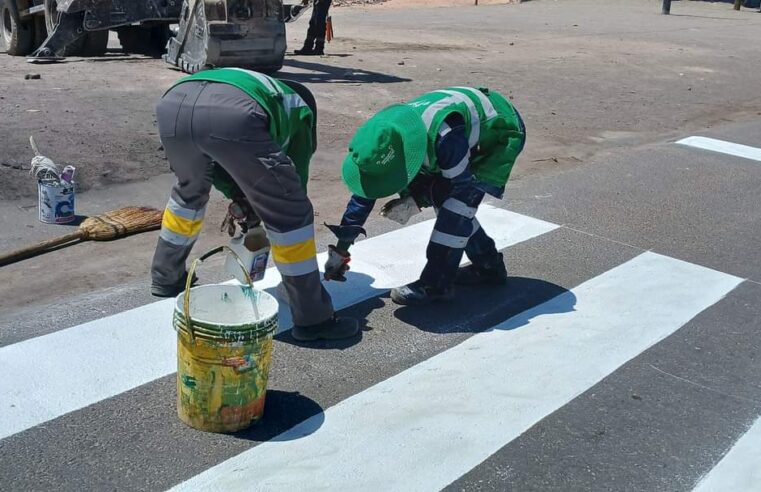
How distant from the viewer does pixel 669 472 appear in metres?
3.89

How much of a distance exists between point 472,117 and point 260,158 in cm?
135

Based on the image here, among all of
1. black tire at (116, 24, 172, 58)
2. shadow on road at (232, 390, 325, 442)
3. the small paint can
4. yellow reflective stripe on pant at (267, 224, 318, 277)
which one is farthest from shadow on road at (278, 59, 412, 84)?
shadow on road at (232, 390, 325, 442)

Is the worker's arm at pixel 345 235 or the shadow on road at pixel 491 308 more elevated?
the worker's arm at pixel 345 235

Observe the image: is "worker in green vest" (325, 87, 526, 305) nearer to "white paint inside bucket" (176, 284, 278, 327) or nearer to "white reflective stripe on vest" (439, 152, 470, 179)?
"white reflective stripe on vest" (439, 152, 470, 179)

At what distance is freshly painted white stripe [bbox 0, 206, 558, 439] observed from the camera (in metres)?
4.13

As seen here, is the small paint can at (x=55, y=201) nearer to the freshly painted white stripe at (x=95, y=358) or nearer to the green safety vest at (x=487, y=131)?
the freshly painted white stripe at (x=95, y=358)

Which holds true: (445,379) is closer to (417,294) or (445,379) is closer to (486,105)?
(417,294)

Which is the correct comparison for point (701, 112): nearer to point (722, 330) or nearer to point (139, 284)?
point (722, 330)

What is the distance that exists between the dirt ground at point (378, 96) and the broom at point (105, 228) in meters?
0.09

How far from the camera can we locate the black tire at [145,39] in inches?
573

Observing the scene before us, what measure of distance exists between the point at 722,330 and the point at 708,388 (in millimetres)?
846

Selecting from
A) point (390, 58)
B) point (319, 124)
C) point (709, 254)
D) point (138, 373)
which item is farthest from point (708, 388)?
point (390, 58)

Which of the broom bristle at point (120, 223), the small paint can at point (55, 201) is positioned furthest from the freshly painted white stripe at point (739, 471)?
the small paint can at point (55, 201)

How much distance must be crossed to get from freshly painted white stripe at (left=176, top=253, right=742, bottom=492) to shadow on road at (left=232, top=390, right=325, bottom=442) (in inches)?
0.6
